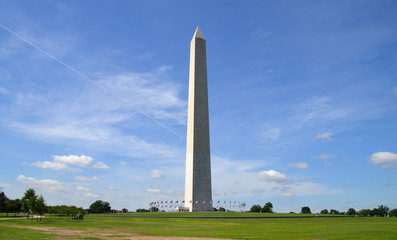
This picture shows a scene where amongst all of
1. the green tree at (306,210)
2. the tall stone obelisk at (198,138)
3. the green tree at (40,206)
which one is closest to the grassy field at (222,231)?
the green tree at (40,206)

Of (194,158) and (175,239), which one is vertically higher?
(194,158)

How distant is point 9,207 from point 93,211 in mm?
20316

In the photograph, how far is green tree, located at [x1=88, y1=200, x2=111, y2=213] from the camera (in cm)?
8722

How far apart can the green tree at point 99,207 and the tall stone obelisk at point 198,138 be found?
2862cm

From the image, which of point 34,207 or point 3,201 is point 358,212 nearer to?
point 34,207

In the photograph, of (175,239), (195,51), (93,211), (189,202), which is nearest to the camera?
(175,239)

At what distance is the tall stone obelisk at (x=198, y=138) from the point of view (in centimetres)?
6969

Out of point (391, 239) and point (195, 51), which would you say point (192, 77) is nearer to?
point (195, 51)

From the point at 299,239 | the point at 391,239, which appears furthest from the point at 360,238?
the point at 299,239

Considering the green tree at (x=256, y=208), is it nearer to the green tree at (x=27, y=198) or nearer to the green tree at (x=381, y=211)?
the green tree at (x=381, y=211)

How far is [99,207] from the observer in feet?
289

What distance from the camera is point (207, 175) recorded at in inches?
2803

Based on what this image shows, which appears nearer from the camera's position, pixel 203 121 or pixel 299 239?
pixel 299 239

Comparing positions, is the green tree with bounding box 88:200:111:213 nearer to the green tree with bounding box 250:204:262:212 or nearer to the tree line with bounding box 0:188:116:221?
the tree line with bounding box 0:188:116:221
